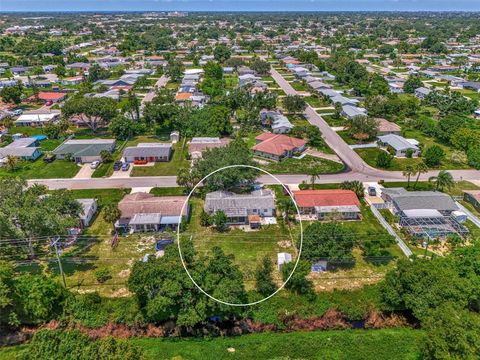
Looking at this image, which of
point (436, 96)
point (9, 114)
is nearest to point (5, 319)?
point (9, 114)

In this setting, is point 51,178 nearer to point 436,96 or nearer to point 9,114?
point 9,114

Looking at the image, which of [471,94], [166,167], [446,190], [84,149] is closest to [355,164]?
[446,190]

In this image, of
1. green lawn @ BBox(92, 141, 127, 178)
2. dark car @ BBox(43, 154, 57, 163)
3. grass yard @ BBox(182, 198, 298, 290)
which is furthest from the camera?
dark car @ BBox(43, 154, 57, 163)

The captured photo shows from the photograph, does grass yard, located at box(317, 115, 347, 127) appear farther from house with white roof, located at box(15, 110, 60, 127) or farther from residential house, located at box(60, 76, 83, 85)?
residential house, located at box(60, 76, 83, 85)

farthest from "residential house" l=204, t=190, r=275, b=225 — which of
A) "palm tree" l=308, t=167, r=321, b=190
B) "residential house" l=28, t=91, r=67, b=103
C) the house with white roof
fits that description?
"residential house" l=28, t=91, r=67, b=103

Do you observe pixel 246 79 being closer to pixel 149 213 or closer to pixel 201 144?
pixel 201 144

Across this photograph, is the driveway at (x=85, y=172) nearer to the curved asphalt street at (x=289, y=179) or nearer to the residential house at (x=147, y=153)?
the curved asphalt street at (x=289, y=179)
